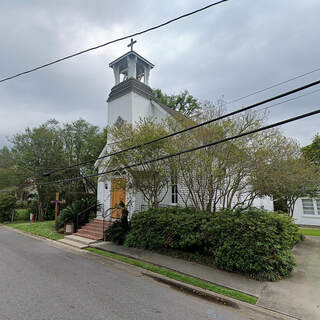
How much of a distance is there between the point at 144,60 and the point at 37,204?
15672 mm

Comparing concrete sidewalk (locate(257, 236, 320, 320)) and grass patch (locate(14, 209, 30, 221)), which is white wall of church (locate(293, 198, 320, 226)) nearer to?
concrete sidewalk (locate(257, 236, 320, 320))

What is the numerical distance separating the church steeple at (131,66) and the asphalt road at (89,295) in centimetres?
1104

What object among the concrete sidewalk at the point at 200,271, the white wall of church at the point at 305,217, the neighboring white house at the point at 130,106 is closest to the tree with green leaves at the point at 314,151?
the white wall of church at the point at 305,217

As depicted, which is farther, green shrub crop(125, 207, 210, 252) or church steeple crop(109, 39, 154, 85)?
church steeple crop(109, 39, 154, 85)

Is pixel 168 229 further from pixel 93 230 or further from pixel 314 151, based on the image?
pixel 314 151

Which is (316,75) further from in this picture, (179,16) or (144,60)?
(144,60)

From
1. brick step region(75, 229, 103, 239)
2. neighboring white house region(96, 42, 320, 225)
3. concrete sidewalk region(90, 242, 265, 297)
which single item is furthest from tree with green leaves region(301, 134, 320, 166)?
brick step region(75, 229, 103, 239)

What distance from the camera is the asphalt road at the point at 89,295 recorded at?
3576 mm

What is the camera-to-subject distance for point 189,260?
6570mm

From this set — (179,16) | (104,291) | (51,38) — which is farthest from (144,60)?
(104,291)

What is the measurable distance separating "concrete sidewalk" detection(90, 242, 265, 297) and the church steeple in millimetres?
10307

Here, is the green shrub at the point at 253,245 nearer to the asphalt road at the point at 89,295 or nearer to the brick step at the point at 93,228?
the asphalt road at the point at 89,295

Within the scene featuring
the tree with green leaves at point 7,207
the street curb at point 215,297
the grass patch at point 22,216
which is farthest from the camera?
the grass patch at point 22,216

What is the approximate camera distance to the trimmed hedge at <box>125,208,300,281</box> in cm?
520
